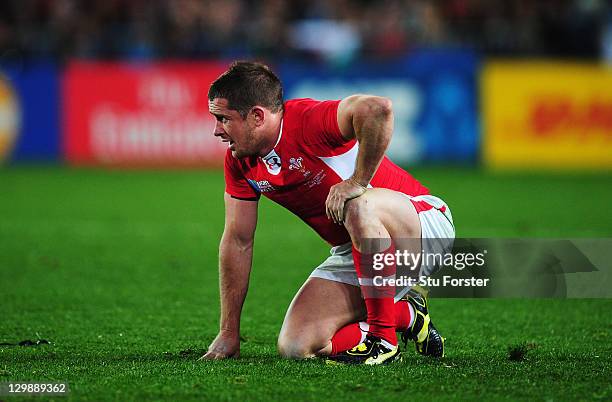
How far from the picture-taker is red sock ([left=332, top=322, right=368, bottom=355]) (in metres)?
5.04

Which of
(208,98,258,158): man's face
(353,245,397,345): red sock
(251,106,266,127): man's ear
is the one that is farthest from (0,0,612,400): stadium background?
(251,106,266,127): man's ear

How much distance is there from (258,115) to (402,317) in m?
1.28

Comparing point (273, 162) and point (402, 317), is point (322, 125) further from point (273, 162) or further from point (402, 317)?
point (402, 317)

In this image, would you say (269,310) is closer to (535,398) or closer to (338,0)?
(535,398)

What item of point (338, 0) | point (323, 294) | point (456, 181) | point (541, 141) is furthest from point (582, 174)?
point (323, 294)

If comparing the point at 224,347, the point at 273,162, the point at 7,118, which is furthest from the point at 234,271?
the point at 7,118

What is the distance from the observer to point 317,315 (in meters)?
5.18

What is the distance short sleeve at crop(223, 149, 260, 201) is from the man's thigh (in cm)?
57

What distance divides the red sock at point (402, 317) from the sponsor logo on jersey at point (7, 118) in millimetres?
12322

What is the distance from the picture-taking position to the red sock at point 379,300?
15.9 feet

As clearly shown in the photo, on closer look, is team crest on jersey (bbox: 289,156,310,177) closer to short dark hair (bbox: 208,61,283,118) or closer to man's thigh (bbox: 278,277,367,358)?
short dark hair (bbox: 208,61,283,118)

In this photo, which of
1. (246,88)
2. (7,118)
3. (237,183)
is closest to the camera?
(246,88)

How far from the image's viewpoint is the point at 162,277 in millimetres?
7887

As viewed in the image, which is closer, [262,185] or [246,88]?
[246,88]
